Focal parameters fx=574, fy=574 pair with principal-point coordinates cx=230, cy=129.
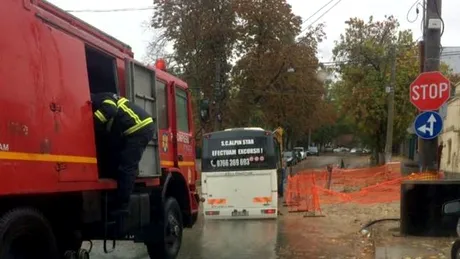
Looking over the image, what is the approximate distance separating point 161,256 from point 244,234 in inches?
191

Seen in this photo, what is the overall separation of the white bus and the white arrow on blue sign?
4775 millimetres

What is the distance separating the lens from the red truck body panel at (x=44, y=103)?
4398 mm

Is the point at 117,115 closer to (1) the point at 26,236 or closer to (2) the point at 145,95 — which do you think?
(2) the point at 145,95

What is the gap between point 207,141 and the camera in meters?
15.9

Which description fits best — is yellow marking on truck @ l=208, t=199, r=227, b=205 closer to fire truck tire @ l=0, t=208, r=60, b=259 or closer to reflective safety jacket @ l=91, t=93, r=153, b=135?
reflective safety jacket @ l=91, t=93, r=153, b=135

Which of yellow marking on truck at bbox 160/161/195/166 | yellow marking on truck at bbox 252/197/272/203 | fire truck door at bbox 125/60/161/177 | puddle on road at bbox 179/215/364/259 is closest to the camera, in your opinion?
fire truck door at bbox 125/60/161/177

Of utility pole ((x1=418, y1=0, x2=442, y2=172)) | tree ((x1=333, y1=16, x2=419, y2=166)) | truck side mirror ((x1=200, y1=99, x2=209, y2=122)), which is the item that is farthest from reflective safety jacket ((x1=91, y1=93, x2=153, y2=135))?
tree ((x1=333, y1=16, x2=419, y2=166))

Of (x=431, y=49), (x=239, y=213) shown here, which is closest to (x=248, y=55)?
(x=239, y=213)

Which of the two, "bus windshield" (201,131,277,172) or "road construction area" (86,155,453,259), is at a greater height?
"bus windshield" (201,131,277,172)

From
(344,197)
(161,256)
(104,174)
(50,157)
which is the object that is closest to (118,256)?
(161,256)

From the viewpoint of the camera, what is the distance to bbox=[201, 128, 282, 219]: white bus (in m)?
15.0

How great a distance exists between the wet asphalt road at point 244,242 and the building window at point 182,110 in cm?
223

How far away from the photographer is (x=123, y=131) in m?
6.32

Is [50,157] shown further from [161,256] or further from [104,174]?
[161,256]
